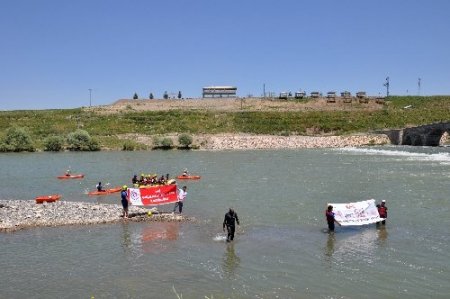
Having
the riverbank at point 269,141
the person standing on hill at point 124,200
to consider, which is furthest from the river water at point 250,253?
the riverbank at point 269,141

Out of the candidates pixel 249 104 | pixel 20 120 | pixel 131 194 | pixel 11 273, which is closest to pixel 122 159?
pixel 131 194

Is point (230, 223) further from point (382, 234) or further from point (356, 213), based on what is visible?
point (382, 234)

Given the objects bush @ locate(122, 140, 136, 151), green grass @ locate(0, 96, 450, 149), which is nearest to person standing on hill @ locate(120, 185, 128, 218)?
bush @ locate(122, 140, 136, 151)

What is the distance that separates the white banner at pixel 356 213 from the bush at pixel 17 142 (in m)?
82.9

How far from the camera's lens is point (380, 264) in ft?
68.0

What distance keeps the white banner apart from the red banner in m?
10.8

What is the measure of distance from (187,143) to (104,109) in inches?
2169

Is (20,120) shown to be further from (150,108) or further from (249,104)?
(249,104)

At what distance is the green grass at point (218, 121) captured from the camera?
12144cm

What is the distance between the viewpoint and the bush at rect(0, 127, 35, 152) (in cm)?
9650

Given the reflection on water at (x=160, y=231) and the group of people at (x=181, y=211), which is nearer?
the group of people at (x=181, y=211)

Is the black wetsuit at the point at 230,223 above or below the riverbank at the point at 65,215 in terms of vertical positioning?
above

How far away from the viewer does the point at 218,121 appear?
427ft

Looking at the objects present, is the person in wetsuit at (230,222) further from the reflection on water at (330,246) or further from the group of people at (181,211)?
the reflection on water at (330,246)
